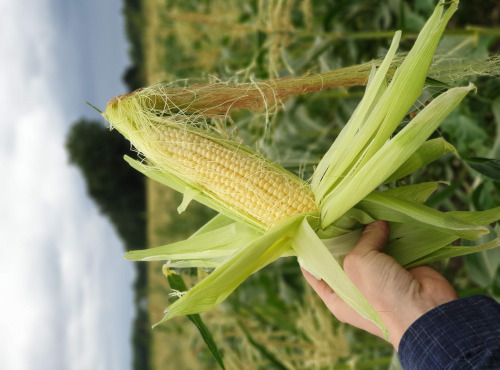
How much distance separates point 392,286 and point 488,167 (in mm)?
370

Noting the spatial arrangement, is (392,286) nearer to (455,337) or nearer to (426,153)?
(455,337)

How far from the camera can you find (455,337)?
1.91 ft

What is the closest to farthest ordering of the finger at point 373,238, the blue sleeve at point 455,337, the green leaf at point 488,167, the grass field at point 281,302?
the blue sleeve at point 455,337 → the finger at point 373,238 → the green leaf at point 488,167 → the grass field at point 281,302

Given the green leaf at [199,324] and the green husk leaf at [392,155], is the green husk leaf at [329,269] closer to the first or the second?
the green husk leaf at [392,155]

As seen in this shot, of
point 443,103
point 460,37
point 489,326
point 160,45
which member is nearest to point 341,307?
point 489,326

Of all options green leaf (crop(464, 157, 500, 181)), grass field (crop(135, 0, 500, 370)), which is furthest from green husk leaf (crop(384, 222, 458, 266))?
grass field (crop(135, 0, 500, 370))

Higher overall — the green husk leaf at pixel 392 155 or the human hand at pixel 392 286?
the green husk leaf at pixel 392 155

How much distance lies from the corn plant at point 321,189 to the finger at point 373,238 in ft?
0.07

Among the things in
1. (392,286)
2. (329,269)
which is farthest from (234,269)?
(392,286)

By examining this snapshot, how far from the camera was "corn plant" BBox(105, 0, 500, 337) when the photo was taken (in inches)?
23.6

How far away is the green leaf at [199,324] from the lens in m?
0.82

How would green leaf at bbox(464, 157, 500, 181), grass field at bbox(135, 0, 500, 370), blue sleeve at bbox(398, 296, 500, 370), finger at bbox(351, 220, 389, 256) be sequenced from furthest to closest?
grass field at bbox(135, 0, 500, 370) → green leaf at bbox(464, 157, 500, 181) → finger at bbox(351, 220, 389, 256) → blue sleeve at bbox(398, 296, 500, 370)

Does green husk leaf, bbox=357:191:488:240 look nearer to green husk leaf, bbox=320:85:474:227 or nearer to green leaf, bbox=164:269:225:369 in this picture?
green husk leaf, bbox=320:85:474:227

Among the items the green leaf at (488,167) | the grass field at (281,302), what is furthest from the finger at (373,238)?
the grass field at (281,302)
